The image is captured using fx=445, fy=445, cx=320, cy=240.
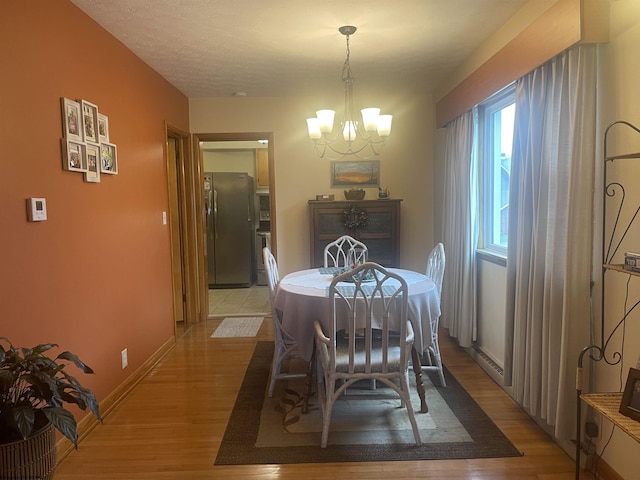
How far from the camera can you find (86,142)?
2.57 m

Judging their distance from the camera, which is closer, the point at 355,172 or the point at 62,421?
the point at 62,421

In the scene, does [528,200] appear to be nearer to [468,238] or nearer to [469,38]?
[468,238]

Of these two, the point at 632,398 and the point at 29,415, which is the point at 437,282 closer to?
the point at 632,398

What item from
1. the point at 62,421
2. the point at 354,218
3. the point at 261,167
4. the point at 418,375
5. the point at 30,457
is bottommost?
the point at 418,375

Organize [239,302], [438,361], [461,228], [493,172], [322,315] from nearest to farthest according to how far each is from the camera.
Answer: [322,315] → [438,361] → [493,172] → [461,228] → [239,302]

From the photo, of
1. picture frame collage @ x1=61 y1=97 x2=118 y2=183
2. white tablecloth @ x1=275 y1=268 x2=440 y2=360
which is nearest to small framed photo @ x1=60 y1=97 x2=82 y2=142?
picture frame collage @ x1=61 y1=97 x2=118 y2=183

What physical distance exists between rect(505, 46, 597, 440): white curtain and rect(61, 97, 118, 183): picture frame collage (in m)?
2.48

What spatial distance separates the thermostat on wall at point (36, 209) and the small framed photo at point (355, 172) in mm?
3081

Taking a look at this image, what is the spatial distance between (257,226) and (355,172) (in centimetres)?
276

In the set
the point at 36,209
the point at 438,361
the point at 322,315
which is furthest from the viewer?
the point at 438,361

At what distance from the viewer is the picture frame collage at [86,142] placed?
93.5 inches

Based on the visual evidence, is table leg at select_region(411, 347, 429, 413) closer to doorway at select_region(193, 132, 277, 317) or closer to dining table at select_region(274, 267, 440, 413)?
dining table at select_region(274, 267, 440, 413)

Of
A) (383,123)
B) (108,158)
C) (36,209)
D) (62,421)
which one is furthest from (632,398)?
(108,158)

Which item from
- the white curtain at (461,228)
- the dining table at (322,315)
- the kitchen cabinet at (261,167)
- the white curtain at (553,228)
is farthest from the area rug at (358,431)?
the kitchen cabinet at (261,167)
